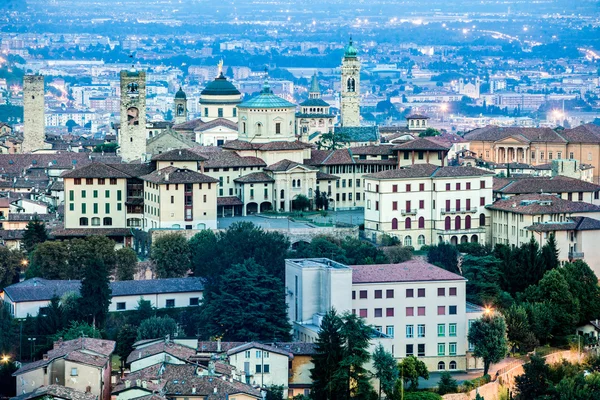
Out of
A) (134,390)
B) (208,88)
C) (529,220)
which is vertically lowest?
(134,390)

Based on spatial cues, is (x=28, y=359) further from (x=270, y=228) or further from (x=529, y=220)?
(x=529, y=220)

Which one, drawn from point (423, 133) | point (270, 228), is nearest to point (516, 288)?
point (270, 228)

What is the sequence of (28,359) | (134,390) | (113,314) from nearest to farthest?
(134,390)
(28,359)
(113,314)

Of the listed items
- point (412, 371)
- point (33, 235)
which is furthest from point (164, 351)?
point (33, 235)

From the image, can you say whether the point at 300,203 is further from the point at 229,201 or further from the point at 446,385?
the point at 446,385

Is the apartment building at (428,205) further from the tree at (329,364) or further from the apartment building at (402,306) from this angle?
the tree at (329,364)

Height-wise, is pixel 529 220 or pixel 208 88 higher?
pixel 208 88

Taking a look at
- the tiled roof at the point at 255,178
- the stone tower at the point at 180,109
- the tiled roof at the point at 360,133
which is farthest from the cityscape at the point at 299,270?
the stone tower at the point at 180,109

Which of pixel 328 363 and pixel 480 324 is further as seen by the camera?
pixel 480 324
